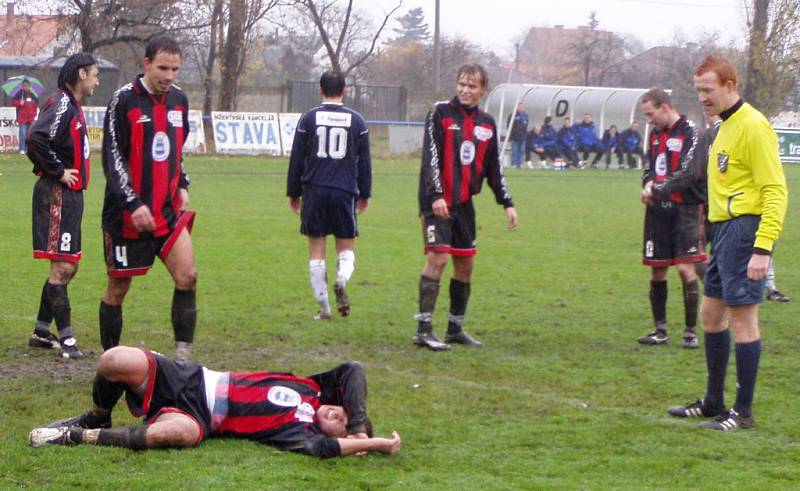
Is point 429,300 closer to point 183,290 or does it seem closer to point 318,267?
point 318,267

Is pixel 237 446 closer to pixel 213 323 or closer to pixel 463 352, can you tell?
pixel 463 352

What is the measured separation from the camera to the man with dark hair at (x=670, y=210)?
8.67 metres

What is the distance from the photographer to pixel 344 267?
29.9ft

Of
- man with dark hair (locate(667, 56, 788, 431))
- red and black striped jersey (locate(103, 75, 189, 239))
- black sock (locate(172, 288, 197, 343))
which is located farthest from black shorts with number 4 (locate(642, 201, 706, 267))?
red and black striped jersey (locate(103, 75, 189, 239))

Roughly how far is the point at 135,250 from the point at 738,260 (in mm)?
3629

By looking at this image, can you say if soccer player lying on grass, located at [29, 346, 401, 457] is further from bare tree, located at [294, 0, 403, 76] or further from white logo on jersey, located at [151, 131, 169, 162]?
bare tree, located at [294, 0, 403, 76]

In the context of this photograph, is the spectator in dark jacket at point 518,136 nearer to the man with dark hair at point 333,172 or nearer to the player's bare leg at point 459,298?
the man with dark hair at point 333,172

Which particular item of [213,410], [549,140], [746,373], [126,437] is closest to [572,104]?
[549,140]

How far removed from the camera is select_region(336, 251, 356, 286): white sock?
903 cm

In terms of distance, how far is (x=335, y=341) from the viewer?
8609 millimetres

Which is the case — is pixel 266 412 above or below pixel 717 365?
below

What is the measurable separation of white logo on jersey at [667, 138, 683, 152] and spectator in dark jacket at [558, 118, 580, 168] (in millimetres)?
27923

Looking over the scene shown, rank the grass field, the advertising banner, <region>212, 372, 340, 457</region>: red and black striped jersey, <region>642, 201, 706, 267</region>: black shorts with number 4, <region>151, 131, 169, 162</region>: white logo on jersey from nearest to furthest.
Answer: the grass field, <region>212, 372, 340, 457</region>: red and black striped jersey, <region>151, 131, 169, 162</region>: white logo on jersey, <region>642, 201, 706, 267</region>: black shorts with number 4, the advertising banner

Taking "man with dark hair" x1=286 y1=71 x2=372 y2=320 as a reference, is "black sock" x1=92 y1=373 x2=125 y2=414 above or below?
below
